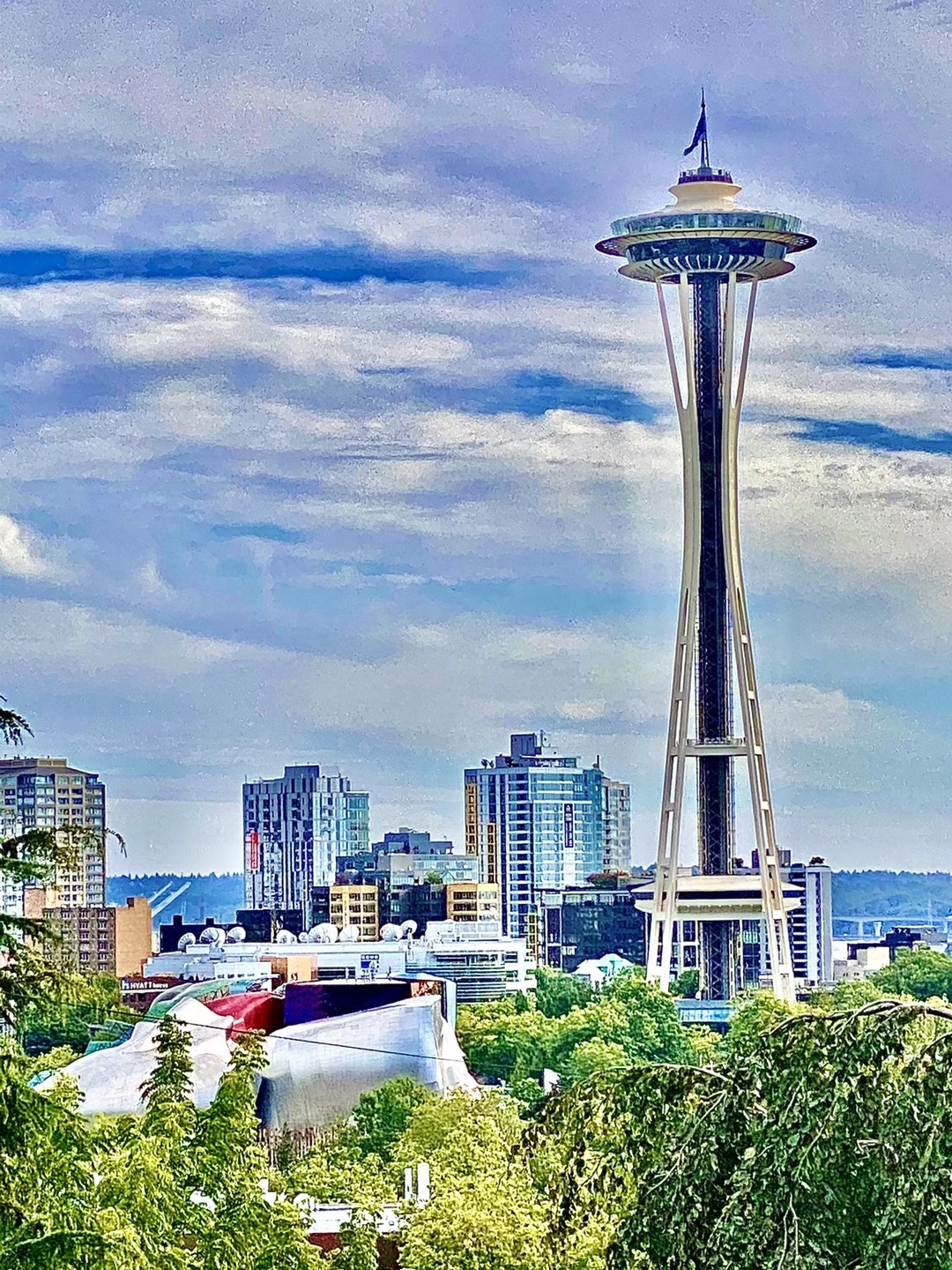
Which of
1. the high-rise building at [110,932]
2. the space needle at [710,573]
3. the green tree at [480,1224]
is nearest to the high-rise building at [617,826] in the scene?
the high-rise building at [110,932]

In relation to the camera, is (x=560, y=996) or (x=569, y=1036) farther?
(x=560, y=996)

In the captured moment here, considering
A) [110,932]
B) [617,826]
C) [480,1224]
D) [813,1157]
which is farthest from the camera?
[617,826]

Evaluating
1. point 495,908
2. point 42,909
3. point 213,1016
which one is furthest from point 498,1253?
point 495,908

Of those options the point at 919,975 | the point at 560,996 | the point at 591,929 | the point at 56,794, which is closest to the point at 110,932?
the point at 56,794

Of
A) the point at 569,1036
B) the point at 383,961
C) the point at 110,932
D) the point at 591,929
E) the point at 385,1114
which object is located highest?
the point at 110,932

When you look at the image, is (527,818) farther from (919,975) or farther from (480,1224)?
(480,1224)

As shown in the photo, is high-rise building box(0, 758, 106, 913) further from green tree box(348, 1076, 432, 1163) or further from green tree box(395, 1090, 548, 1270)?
green tree box(395, 1090, 548, 1270)
